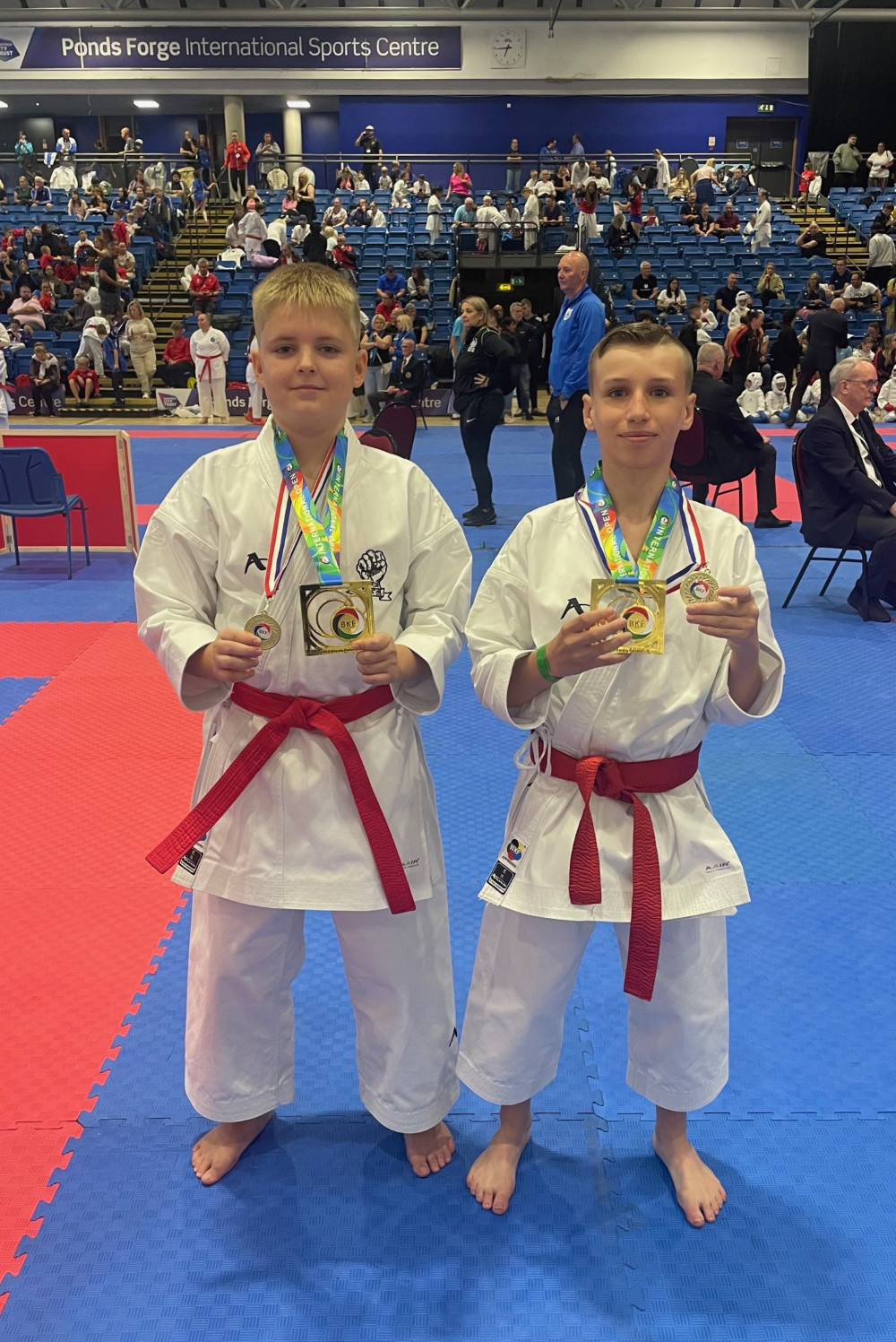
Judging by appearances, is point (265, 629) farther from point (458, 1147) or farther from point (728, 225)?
point (728, 225)

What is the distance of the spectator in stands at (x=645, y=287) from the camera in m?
17.5

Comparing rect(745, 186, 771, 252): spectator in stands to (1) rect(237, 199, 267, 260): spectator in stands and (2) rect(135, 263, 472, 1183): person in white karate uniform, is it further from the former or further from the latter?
(2) rect(135, 263, 472, 1183): person in white karate uniform

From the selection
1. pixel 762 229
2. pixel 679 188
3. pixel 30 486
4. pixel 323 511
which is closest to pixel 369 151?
pixel 679 188

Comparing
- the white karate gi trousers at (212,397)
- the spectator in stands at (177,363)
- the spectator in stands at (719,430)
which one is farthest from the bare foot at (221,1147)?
the spectator in stands at (177,363)

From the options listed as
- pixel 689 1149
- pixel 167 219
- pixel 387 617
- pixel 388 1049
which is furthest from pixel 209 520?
pixel 167 219

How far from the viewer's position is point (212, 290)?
58.6 feet

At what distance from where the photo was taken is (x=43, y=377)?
15320 millimetres

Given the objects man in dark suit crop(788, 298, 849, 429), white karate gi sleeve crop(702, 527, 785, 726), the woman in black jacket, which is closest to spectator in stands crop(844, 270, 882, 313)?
man in dark suit crop(788, 298, 849, 429)

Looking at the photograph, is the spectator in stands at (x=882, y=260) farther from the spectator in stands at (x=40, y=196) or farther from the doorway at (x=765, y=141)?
the spectator in stands at (x=40, y=196)

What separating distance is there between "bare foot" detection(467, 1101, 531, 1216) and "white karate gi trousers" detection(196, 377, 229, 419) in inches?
553

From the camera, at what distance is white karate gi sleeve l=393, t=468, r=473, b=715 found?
6.39 ft

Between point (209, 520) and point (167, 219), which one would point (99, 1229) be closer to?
point (209, 520)

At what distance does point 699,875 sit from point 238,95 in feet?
94.4

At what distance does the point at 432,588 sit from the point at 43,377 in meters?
15.4
